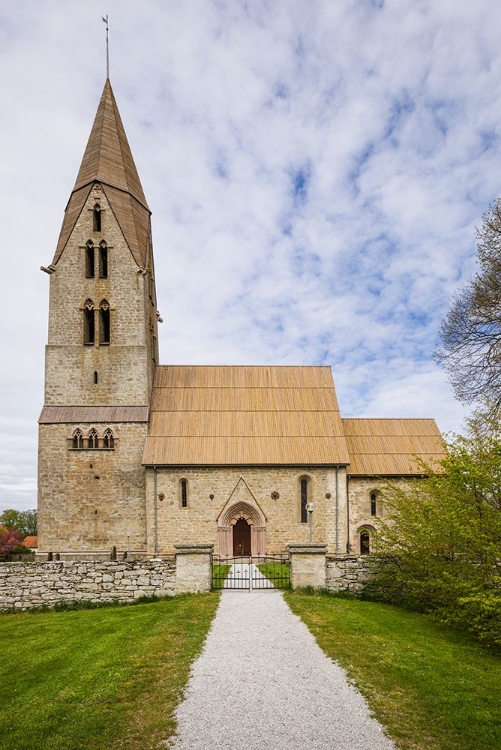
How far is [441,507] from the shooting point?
12453 mm

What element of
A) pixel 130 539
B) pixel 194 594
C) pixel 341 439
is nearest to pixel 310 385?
pixel 341 439

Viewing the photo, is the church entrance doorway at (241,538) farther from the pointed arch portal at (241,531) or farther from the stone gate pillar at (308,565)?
the stone gate pillar at (308,565)

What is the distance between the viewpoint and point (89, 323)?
86.6ft

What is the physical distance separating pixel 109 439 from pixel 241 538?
27.9 feet

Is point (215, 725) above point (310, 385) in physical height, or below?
below

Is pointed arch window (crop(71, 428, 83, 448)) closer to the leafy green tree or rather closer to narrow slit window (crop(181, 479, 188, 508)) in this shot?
narrow slit window (crop(181, 479, 188, 508))

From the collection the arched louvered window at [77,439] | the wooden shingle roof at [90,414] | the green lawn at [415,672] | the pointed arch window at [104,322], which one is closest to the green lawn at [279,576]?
the green lawn at [415,672]

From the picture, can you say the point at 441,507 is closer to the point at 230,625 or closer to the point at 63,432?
the point at 230,625

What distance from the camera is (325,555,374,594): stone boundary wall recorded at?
15.4 metres

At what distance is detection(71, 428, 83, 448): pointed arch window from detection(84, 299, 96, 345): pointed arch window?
192 inches

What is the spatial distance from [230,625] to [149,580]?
15.3ft


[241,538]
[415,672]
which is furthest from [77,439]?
[415,672]

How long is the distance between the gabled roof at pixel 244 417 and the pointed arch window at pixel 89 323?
173 inches

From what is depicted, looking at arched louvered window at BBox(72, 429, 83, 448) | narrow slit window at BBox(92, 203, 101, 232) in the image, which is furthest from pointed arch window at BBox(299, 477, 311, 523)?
narrow slit window at BBox(92, 203, 101, 232)
